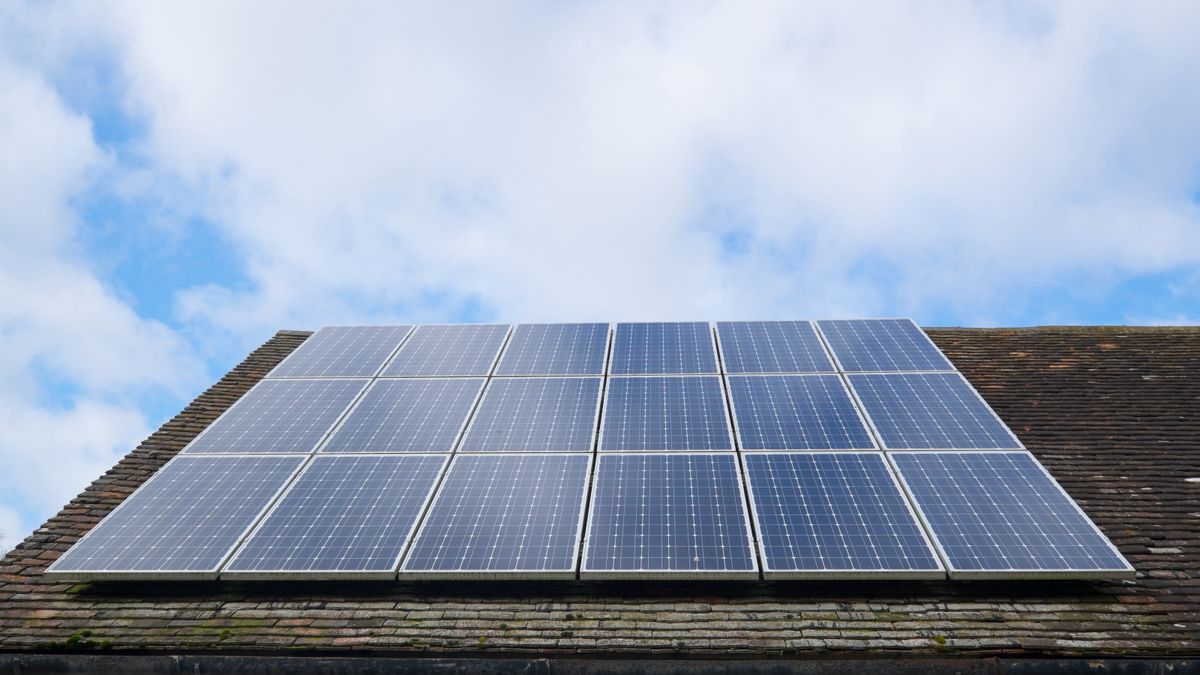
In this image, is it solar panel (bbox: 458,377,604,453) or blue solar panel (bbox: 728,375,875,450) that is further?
solar panel (bbox: 458,377,604,453)

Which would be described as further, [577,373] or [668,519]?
[577,373]

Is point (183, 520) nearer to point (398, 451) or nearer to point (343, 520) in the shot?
point (343, 520)

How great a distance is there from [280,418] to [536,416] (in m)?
3.31

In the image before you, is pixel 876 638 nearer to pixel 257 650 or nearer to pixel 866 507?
pixel 866 507

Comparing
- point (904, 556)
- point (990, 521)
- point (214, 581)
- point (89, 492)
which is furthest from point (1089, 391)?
point (89, 492)

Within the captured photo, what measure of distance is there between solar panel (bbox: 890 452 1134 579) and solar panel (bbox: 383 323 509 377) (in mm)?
5708

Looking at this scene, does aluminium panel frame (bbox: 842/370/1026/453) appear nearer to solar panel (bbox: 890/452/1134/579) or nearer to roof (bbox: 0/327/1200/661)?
solar panel (bbox: 890/452/1134/579)

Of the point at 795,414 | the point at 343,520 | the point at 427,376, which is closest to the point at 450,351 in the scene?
the point at 427,376

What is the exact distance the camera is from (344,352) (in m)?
11.9

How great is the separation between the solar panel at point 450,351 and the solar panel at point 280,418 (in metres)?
0.78

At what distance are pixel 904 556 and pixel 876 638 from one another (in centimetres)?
93

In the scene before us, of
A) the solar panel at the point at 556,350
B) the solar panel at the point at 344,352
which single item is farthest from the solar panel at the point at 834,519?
the solar panel at the point at 344,352

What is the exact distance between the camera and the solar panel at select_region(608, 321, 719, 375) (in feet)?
35.1

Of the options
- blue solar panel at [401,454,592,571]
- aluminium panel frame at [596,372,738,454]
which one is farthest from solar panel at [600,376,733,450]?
blue solar panel at [401,454,592,571]
